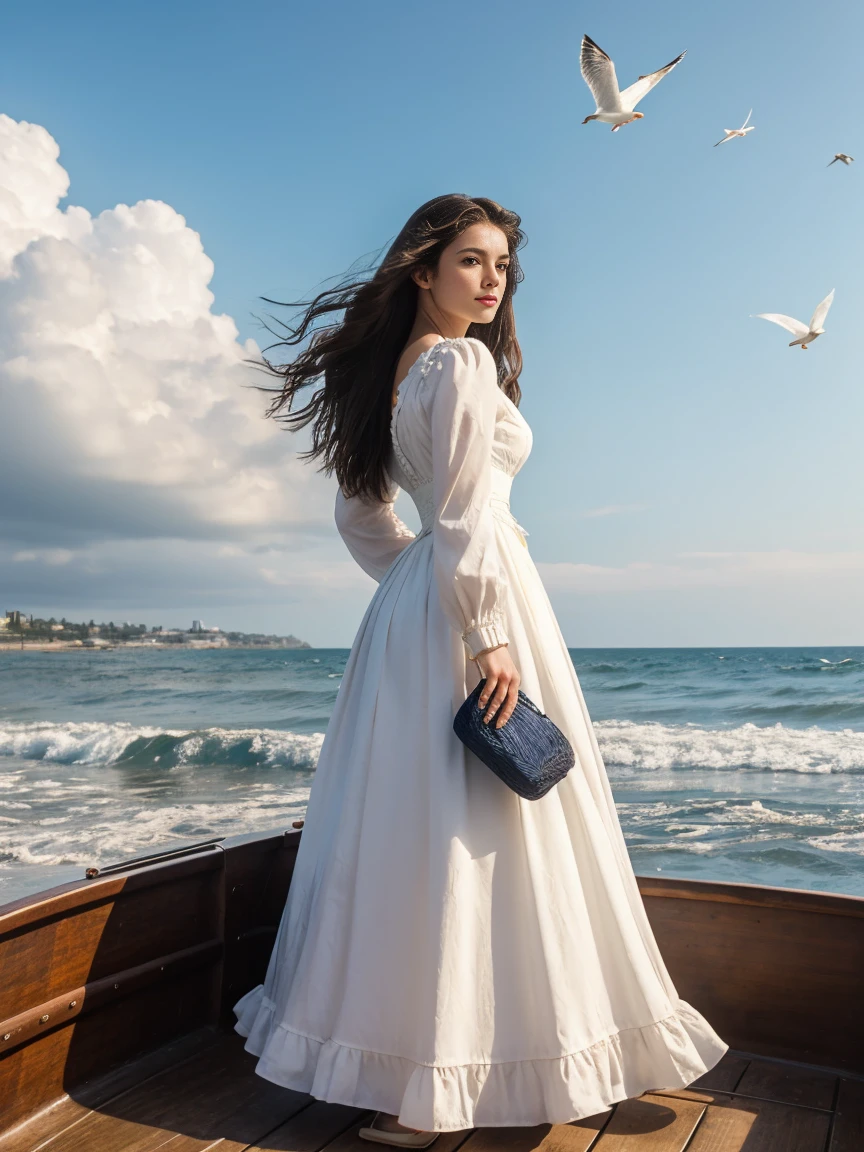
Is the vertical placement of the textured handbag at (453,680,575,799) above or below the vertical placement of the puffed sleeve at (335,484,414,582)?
below

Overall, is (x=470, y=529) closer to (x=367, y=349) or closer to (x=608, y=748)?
(x=367, y=349)

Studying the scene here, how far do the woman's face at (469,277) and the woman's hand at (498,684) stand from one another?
67 cm

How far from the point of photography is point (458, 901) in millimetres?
1272

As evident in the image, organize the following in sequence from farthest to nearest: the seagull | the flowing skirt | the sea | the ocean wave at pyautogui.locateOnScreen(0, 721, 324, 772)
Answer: the ocean wave at pyautogui.locateOnScreen(0, 721, 324, 772)
the sea
the seagull
the flowing skirt

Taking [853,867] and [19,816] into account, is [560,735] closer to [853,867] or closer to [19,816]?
[853,867]

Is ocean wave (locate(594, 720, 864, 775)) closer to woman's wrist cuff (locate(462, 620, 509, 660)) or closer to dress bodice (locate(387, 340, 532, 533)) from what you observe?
dress bodice (locate(387, 340, 532, 533))

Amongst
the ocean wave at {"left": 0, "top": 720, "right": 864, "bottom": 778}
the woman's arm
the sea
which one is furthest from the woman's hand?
the ocean wave at {"left": 0, "top": 720, "right": 864, "bottom": 778}

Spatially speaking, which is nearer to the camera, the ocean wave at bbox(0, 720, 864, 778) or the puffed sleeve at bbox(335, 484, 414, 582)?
the puffed sleeve at bbox(335, 484, 414, 582)

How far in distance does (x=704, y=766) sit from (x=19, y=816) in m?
8.01

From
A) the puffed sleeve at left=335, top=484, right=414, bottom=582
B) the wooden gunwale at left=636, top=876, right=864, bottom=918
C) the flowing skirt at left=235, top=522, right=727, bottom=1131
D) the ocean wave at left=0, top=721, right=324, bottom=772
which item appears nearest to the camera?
the flowing skirt at left=235, top=522, right=727, bottom=1131

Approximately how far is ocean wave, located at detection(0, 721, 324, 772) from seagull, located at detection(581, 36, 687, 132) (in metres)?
10.4

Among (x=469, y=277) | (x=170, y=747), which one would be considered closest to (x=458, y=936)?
(x=469, y=277)

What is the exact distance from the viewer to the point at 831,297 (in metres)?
4.05

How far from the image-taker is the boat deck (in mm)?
1369
